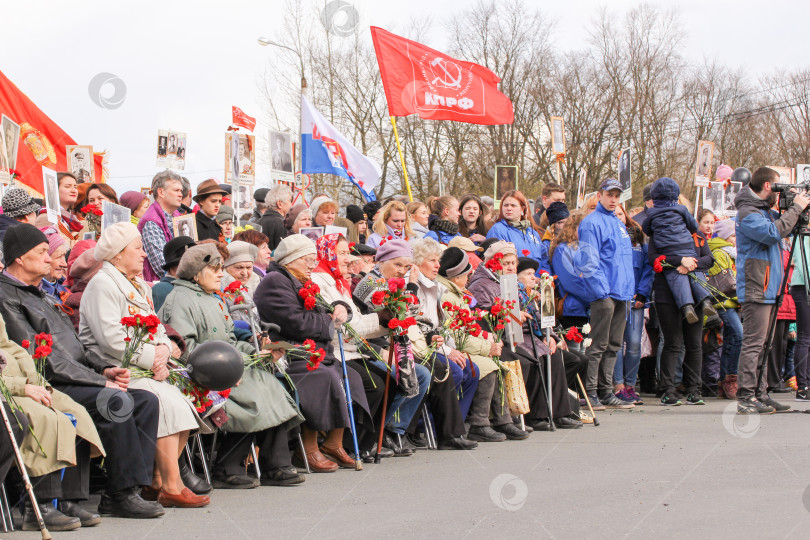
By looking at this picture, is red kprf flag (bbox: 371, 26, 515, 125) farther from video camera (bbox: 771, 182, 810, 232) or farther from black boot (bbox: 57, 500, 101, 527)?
black boot (bbox: 57, 500, 101, 527)

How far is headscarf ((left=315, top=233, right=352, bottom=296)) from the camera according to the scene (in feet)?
27.8

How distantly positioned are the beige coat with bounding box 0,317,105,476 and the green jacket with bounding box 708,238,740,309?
8950 mm

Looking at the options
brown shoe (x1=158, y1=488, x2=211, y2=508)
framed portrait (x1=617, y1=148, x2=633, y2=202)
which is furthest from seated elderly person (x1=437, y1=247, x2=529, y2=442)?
framed portrait (x1=617, y1=148, x2=633, y2=202)

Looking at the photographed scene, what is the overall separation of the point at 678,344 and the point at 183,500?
724 cm

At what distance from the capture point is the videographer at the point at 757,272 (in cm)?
1013

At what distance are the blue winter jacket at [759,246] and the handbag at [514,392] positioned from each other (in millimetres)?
2598

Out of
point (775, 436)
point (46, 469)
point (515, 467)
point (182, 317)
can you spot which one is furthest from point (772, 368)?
point (46, 469)

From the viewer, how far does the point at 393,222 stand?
37.7 ft

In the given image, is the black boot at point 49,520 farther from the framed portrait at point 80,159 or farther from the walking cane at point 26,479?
the framed portrait at point 80,159

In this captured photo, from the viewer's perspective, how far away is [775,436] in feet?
28.9

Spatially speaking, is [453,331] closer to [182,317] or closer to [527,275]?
[527,275]

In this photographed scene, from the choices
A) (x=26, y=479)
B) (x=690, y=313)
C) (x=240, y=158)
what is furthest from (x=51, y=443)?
(x=240, y=158)

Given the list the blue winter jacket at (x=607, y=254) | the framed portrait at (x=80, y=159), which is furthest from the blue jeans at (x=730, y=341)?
the framed portrait at (x=80, y=159)

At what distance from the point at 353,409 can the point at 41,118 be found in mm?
6797
